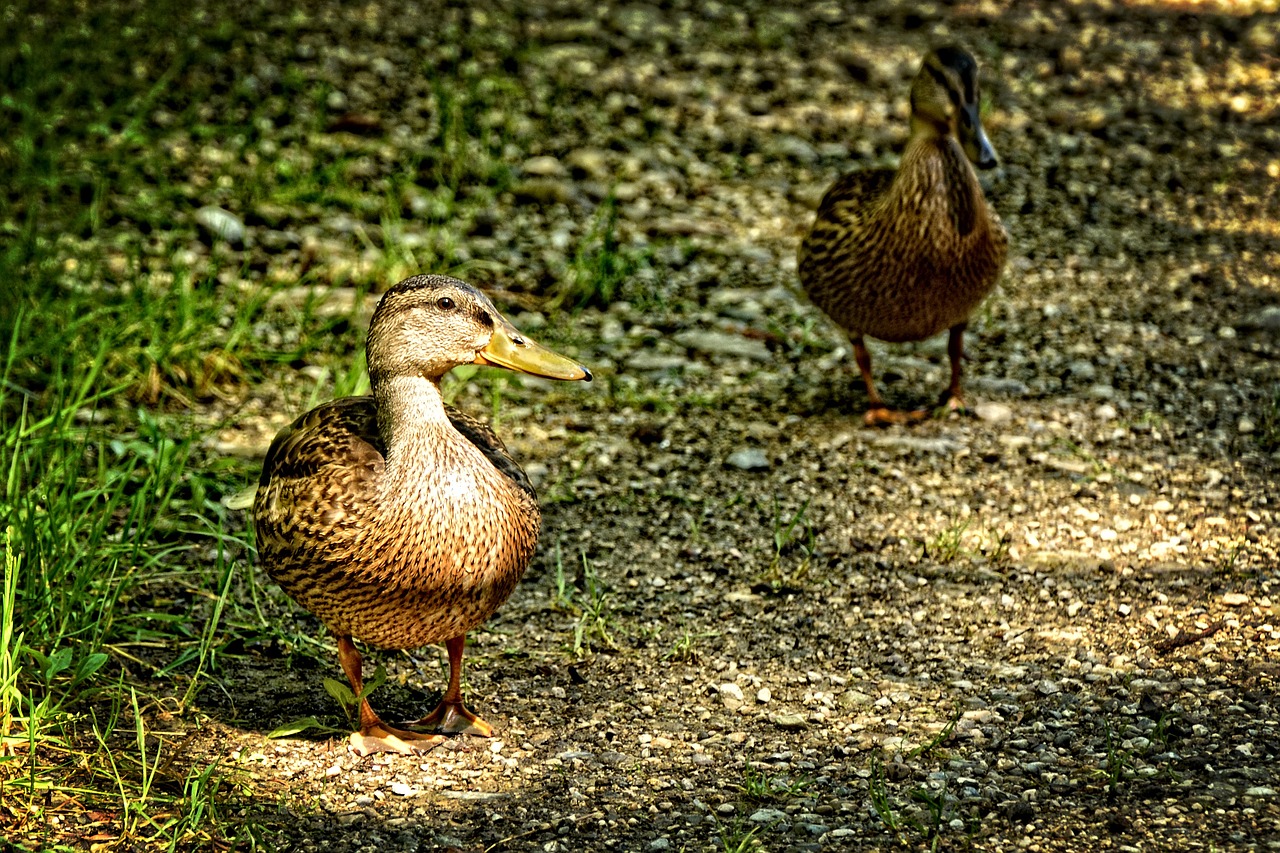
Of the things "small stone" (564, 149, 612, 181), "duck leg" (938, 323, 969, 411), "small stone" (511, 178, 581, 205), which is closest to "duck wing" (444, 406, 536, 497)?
"duck leg" (938, 323, 969, 411)

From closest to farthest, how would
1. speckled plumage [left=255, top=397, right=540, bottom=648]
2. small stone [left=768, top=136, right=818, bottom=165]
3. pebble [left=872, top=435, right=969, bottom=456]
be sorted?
speckled plumage [left=255, top=397, right=540, bottom=648] < pebble [left=872, top=435, right=969, bottom=456] < small stone [left=768, top=136, right=818, bottom=165]

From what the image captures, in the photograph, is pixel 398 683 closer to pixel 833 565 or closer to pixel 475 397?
pixel 833 565

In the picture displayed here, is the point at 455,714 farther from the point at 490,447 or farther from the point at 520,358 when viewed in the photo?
the point at 520,358

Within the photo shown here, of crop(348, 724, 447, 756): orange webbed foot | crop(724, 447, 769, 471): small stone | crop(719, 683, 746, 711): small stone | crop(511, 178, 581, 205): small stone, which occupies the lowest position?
crop(348, 724, 447, 756): orange webbed foot

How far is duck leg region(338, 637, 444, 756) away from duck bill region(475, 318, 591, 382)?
86 centimetres

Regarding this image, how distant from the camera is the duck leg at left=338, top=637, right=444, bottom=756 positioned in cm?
385

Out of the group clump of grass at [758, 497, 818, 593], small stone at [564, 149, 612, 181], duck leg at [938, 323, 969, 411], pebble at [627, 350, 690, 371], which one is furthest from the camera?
small stone at [564, 149, 612, 181]

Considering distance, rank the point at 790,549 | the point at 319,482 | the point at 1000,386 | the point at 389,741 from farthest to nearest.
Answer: the point at 1000,386 → the point at 790,549 → the point at 389,741 → the point at 319,482

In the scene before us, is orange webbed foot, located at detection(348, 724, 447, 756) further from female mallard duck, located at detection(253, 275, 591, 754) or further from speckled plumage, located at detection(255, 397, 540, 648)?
speckled plumage, located at detection(255, 397, 540, 648)

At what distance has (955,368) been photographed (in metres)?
5.93

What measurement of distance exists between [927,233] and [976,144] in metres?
0.39

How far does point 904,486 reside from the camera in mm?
5449

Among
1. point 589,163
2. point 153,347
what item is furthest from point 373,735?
point 589,163

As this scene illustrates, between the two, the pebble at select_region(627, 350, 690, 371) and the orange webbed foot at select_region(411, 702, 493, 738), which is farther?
the pebble at select_region(627, 350, 690, 371)
